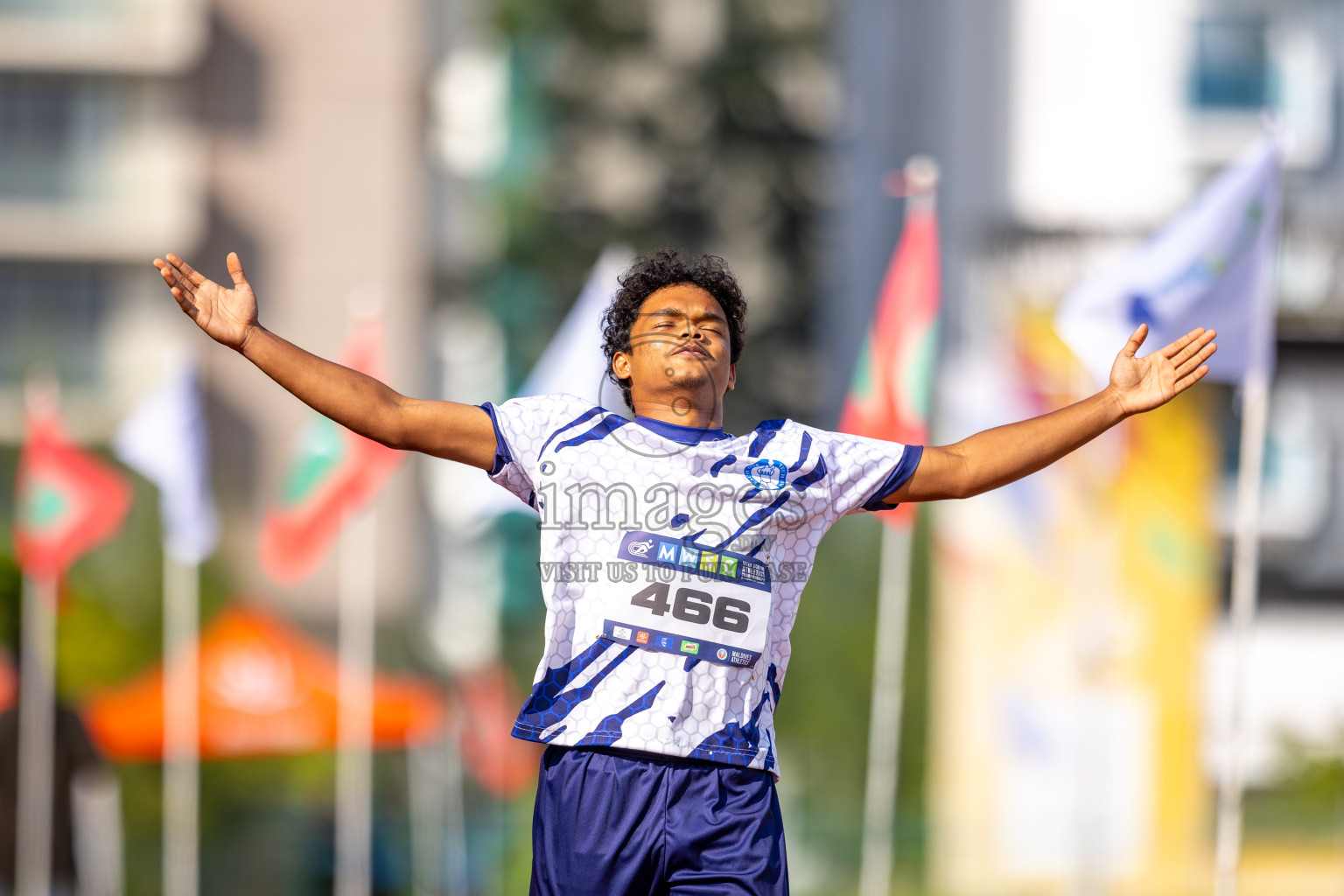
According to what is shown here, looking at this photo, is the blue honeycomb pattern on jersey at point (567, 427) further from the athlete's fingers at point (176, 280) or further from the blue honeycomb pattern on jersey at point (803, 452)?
the athlete's fingers at point (176, 280)

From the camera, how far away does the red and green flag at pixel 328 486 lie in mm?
11492

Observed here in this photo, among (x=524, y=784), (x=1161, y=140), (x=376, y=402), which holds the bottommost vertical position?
(x=524, y=784)

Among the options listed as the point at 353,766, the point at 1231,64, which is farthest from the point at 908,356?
the point at 1231,64

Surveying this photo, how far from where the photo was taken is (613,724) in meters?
3.19

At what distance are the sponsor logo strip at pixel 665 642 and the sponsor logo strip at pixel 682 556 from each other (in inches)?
4.4

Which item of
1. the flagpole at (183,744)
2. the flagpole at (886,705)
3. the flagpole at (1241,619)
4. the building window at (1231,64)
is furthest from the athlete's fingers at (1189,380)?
the building window at (1231,64)

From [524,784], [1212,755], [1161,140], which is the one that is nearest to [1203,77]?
[1161,140]

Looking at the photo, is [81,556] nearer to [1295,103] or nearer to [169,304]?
[169,304]

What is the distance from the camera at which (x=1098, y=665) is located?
14250 mm

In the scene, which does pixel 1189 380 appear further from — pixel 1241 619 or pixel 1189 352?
pixel 1241 619

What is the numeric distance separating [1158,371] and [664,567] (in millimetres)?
1053

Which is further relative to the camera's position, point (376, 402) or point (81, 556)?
point (81, 556)

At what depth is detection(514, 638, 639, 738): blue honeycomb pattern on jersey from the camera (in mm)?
3225

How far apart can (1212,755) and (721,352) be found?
573 inches
